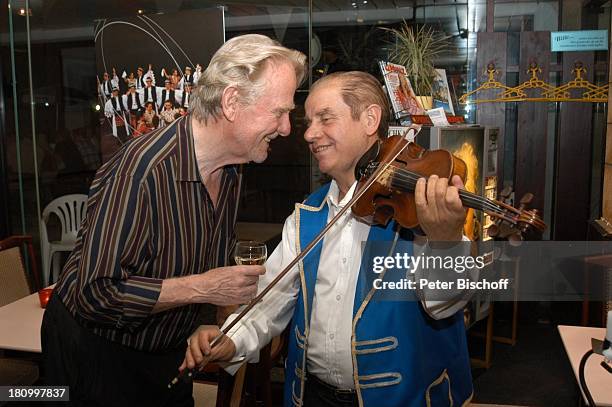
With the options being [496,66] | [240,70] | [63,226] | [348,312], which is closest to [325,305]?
[348,312]

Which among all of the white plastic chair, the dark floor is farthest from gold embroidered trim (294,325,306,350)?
the white plastic chair

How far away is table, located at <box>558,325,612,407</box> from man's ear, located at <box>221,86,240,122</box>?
1098mm

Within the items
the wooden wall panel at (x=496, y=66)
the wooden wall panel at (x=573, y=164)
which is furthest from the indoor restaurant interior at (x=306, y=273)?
the wooden wall panel at (x=496, y=66)

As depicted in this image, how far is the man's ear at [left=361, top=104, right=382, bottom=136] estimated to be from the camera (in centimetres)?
161

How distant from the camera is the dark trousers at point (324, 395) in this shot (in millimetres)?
1501

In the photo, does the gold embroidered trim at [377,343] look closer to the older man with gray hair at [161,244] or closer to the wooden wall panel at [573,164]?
the older man with gray hair at [161,244]

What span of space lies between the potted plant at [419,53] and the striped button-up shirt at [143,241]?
84.5 inches

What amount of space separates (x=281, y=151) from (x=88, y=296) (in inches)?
116

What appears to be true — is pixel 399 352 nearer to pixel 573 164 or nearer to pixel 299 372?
pixel 299 372

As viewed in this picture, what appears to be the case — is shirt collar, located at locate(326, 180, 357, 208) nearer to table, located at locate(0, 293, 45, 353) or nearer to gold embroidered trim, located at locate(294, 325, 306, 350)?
gold embroidered trim, located at locate(294, 325, 306, 350)

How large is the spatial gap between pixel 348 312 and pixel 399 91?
71.8 inches

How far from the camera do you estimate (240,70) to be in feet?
4.60

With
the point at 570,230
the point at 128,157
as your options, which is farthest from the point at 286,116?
the point at 570,230

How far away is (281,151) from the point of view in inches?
163
